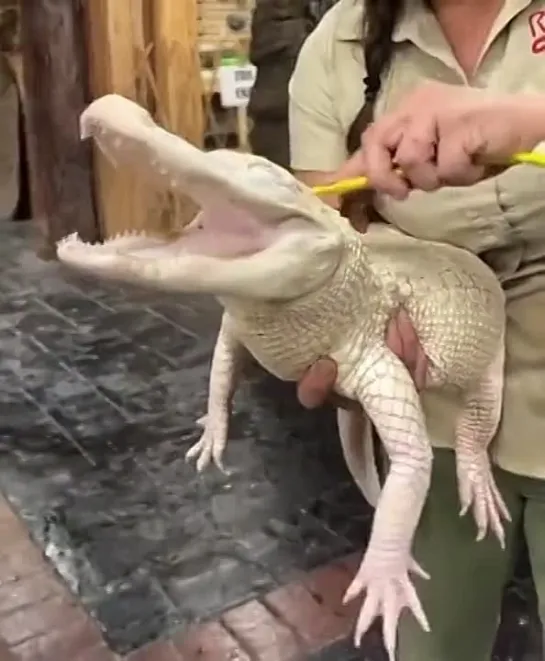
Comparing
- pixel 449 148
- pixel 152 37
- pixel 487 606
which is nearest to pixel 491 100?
pixel 449 148

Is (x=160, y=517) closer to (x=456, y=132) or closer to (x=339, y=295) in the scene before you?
(x=339, y=295)

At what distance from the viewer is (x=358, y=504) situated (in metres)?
2.24

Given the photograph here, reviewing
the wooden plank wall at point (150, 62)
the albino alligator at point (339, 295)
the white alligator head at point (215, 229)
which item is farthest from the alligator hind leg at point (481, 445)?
the wooden plank wall at point (150, 62)

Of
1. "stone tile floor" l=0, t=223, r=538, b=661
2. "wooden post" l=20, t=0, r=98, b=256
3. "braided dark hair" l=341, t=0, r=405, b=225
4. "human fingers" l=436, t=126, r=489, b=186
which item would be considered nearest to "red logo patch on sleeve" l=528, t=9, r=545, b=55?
"braided dark hair" l=341, t=0, r=405, b=225

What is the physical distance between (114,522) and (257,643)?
48cm

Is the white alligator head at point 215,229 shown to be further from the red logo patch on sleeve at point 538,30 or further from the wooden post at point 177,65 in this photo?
the wooden post at point 177,65

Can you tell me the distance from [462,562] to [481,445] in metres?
0.17

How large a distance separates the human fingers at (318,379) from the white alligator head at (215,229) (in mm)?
97

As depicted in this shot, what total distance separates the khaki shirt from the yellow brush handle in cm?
11

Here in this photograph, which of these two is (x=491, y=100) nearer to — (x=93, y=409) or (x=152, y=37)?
(x=93, y=409)

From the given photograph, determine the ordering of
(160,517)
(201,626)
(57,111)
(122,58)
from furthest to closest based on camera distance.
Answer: (57,111), (122,58), (160,517), (201,626)

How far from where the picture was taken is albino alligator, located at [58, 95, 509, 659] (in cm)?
83

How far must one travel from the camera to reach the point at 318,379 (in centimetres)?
99

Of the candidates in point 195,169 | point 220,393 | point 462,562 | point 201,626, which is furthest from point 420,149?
point 201,626
